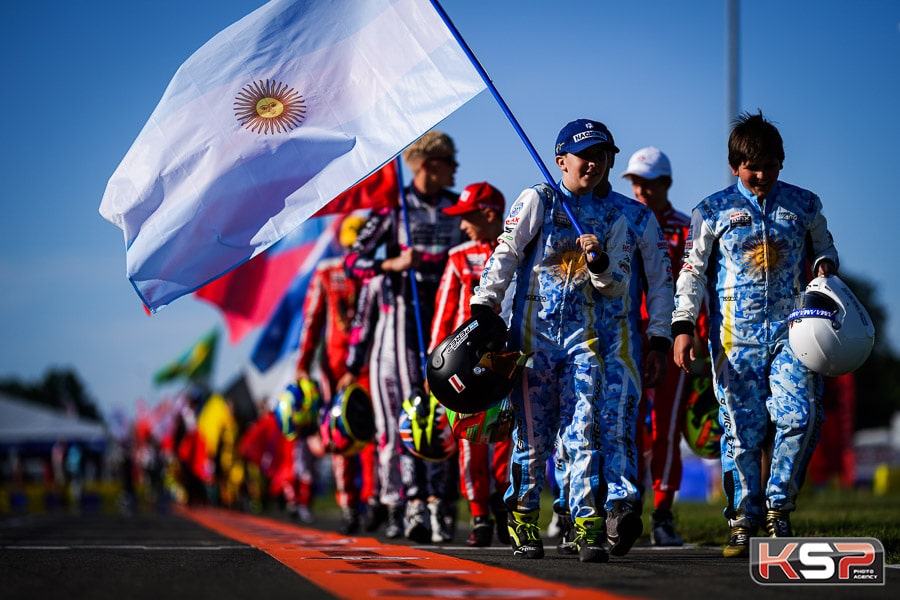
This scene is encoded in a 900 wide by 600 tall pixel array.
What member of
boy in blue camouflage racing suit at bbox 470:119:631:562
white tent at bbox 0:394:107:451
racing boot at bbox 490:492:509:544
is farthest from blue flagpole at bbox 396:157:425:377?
white tent at bbox 0:394:107:451

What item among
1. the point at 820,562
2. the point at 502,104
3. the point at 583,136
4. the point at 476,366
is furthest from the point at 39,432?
the point at 820,562

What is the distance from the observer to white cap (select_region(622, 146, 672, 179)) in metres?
8.45

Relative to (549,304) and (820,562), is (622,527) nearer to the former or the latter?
(549,304)

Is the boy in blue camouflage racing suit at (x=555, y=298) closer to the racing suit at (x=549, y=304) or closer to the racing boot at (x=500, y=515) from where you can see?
the racing suit at (x=549, y=304)

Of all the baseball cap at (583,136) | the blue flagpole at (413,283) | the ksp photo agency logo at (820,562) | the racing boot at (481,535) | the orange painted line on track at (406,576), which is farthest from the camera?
the blue flagpole at (413,283)

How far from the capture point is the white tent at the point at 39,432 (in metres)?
64.4

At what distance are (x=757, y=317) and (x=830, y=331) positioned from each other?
46cm

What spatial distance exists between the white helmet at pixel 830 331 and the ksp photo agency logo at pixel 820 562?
4.79 feet

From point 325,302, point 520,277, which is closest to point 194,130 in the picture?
point 520,277

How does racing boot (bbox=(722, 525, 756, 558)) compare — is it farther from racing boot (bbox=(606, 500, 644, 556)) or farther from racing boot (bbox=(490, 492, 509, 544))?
racing boot (bbox=(490, 492, 509, 544))

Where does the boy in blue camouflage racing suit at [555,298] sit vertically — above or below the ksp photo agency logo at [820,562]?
above

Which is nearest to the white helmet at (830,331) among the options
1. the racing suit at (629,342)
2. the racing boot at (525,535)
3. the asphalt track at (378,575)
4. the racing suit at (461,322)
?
the racing suit at (629,342)

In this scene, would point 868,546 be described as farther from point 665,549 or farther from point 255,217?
point 255,217

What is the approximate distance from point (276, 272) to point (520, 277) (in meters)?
12.0
